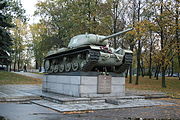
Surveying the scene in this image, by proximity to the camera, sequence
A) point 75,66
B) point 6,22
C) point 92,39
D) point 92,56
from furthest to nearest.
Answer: point 6,22, point 92,39, point 75,66, point 92,56

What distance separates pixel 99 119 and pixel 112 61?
249 inches

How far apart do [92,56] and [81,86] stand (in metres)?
1.70

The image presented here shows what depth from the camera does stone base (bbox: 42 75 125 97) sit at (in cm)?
1255

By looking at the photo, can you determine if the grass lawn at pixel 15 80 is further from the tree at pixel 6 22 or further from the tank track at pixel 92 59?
the tank track at pixel 92 59

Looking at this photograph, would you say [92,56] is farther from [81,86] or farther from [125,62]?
[125,62]

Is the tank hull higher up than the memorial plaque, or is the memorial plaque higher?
the tank hull

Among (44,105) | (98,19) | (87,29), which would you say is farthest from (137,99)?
(98,19)

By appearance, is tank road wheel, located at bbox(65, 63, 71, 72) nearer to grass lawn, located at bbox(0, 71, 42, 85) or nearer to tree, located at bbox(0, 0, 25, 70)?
tree, located at bbox(0, 0, 25, 70)

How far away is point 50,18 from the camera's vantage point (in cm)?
3953

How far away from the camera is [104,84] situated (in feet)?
43.6

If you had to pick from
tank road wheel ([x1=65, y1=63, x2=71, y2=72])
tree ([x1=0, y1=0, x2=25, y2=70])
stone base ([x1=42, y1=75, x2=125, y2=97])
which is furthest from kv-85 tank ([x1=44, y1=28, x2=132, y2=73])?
tree ([x1=0, y1=0, x2=25, y2=70])

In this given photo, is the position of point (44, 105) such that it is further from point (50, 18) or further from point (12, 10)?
point (50, 18)

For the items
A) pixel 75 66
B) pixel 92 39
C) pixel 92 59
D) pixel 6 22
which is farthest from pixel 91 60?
pixel 6 22

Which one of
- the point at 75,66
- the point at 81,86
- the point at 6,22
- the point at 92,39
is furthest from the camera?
the point at 6,22
